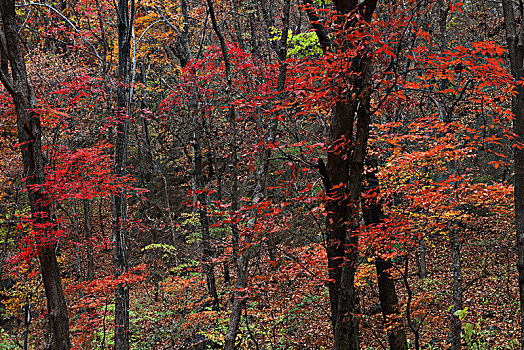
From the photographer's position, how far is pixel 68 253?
1933cm

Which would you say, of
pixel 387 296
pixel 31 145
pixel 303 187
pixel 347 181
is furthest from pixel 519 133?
pixel 31 145

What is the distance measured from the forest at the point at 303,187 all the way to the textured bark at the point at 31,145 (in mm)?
28

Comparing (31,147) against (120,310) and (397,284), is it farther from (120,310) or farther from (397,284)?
(397,284)

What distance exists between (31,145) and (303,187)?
6.50 m

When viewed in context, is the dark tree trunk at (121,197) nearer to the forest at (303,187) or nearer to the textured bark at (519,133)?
the forest at (303,187)

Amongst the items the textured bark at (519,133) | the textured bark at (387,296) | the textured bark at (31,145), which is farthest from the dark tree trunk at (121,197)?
the textured bark at (519,133)

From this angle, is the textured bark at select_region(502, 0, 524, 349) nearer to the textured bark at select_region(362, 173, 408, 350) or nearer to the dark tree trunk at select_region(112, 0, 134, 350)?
the textured bark at select_region(362, 173, 408, 350)

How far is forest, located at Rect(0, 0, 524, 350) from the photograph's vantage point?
3830mm

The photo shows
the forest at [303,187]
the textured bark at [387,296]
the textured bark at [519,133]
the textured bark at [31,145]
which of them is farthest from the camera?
the textured bark at [387,296]

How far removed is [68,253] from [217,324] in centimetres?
1316

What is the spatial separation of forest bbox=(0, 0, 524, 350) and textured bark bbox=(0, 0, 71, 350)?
28 millimetres

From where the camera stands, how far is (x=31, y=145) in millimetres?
5559

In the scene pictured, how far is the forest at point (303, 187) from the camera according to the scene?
3830 mm

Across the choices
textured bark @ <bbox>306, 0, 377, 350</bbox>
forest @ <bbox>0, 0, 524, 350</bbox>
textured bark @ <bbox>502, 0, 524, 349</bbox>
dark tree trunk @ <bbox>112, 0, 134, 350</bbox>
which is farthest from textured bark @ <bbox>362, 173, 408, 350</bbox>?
dark tree trunk @ <bbox>112, 0, 134, 350</bbox>
